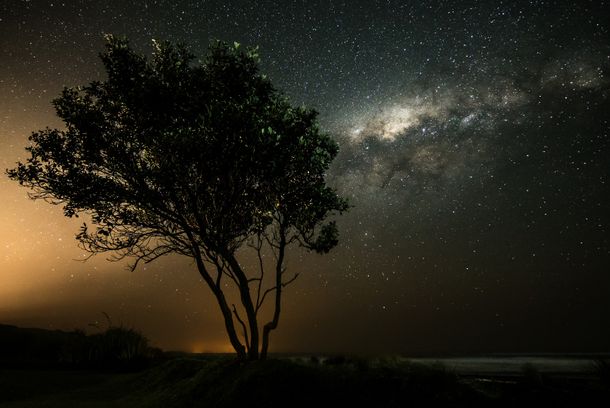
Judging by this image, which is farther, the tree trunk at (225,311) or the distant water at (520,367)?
the tree trunk at (225,311)

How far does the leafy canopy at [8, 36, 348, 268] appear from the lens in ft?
47.2

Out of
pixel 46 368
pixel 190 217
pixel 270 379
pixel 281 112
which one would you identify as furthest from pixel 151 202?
pixel 46 368

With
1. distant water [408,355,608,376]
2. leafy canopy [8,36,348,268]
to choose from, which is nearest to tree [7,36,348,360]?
leafy canopy [8,36,348,268]

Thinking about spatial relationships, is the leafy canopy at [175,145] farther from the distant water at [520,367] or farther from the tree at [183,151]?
the distant water at [520,367]

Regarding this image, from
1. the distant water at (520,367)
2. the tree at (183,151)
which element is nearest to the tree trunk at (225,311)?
the tree at (183,151)

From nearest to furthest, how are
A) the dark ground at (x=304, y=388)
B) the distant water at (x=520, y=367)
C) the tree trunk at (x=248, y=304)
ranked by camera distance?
1. the dark ground at (x=304, y=388)
2. the distant water at (x=520, y=367)
3. the tree trunk at (x=248, y=304)

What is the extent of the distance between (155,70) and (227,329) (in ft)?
33.2

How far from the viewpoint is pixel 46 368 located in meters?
22.2

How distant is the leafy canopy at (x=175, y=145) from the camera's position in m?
14.4

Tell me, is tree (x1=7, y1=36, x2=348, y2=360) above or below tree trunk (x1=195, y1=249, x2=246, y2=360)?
above

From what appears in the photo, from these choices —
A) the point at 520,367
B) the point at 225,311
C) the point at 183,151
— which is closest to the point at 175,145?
the point at 183,151

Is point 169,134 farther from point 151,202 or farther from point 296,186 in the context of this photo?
point 296,186

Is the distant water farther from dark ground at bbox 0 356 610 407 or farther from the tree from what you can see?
the tree

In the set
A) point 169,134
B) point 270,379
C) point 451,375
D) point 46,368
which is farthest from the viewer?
point 46,368
